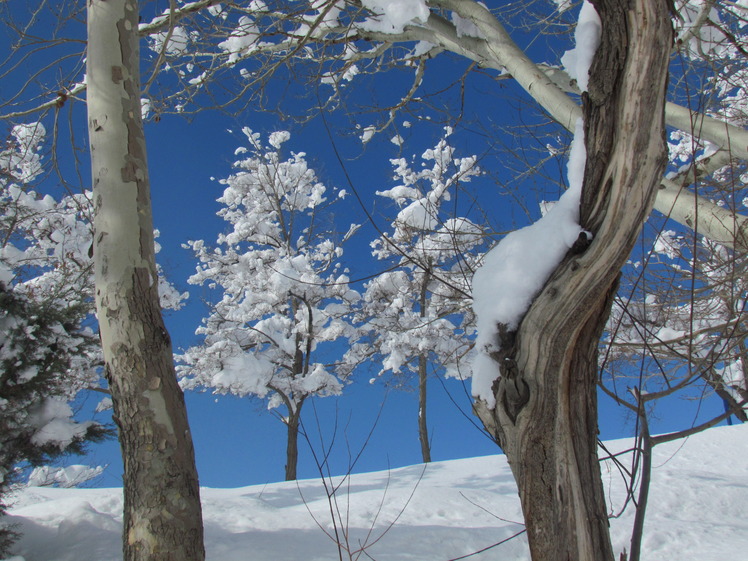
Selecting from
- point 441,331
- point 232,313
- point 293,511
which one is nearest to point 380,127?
point 293,511

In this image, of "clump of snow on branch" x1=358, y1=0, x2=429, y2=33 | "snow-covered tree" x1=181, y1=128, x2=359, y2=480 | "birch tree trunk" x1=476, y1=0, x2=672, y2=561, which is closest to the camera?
"birch tree trunk" x1=476, y1=0, x2=672, y2=561

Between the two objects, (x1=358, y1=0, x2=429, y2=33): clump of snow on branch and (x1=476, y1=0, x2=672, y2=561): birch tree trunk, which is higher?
(x1=358, y1=0, x2=429, y2=33): clump of snow on branch

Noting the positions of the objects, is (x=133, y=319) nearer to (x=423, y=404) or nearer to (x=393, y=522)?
(x=393, y=522)

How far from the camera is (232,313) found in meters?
11.0

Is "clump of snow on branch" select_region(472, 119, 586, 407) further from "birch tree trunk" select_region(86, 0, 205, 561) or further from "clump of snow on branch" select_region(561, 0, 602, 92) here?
"birch tree trunk" select_region(86, 0, 205, 561)

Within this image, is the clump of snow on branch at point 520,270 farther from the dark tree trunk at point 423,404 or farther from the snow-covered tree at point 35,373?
the dark tree trunk at point 423,404

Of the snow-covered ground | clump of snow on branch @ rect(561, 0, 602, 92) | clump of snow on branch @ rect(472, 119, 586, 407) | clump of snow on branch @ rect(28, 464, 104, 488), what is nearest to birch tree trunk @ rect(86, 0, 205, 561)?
the snow-covered ground

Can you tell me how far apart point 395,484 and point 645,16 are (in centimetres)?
649

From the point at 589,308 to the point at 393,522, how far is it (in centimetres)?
273

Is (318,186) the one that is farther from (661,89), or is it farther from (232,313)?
(661,89)

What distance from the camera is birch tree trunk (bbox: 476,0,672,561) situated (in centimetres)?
117

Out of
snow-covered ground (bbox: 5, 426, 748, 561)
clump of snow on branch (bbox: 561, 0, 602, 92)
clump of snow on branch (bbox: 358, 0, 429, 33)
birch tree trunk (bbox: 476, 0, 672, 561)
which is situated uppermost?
clump of snow on branch (bbox: 358, 0, 429, 33)

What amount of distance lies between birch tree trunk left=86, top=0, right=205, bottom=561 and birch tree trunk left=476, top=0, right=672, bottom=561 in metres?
1.35

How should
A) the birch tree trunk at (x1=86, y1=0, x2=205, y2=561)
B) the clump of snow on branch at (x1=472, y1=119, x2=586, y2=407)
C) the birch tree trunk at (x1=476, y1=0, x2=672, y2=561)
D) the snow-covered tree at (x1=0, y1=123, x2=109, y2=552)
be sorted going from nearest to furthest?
the birch tree trunk at (x1=476, y1=0, x2=672, y2=561)
the clump of snow on branch at (x1=472, y1=119, x2=586, y2=407)
the birch tree trunk at (x1=86, y1=0, x2=205, y2=561)
the snow-covered tree at (x1=0, y1=123, x2=109, y2=552)
